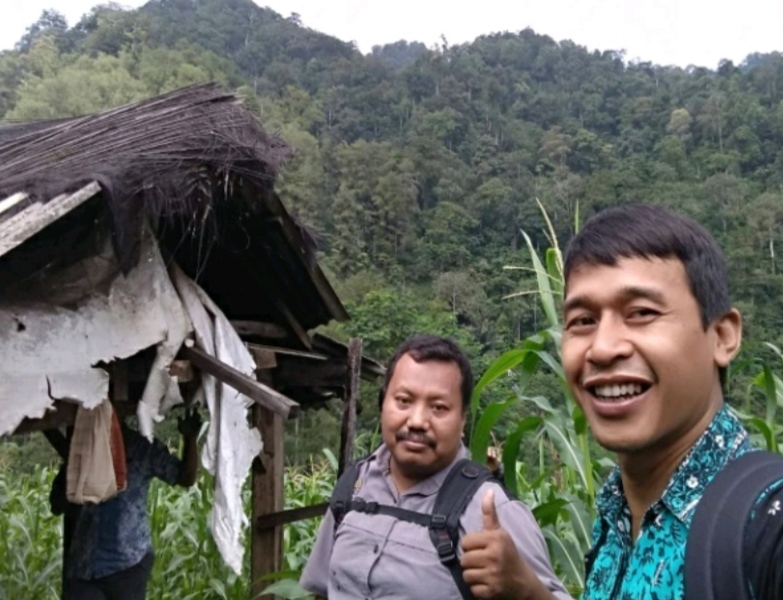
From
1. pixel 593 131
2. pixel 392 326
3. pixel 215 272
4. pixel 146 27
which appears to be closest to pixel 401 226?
pixel 392 326

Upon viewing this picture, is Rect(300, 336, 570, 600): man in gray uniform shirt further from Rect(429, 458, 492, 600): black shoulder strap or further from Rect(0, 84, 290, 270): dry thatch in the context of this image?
Rect(0, 84, 290, 270): dry thatch

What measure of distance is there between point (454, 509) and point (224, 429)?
1608 millimetres

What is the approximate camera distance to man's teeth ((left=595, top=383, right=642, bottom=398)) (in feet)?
2.93

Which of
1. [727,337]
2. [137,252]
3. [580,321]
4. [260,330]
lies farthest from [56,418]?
[727,337]

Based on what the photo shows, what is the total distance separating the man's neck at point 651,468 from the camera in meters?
0.91

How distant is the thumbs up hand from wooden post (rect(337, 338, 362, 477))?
2.80m

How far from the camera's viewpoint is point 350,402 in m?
3.97

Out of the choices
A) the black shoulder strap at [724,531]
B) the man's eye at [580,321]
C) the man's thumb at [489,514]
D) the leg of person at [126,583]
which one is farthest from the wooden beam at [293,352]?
the black shoulder strap at [724,531]

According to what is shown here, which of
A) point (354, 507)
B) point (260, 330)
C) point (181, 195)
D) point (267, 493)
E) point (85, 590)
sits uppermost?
point (181, 195)

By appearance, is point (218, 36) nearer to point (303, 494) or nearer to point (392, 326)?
point (392, 326)

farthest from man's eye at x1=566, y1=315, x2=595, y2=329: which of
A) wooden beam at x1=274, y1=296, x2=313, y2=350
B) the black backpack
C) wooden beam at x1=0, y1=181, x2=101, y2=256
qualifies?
wooden beam at x1=274, y1=296, x2=313, y2=350

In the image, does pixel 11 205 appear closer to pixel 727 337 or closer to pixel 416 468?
pixel 416 468

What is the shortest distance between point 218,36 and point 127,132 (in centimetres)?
5294

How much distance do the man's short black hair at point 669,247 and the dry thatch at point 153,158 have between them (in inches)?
81.6
